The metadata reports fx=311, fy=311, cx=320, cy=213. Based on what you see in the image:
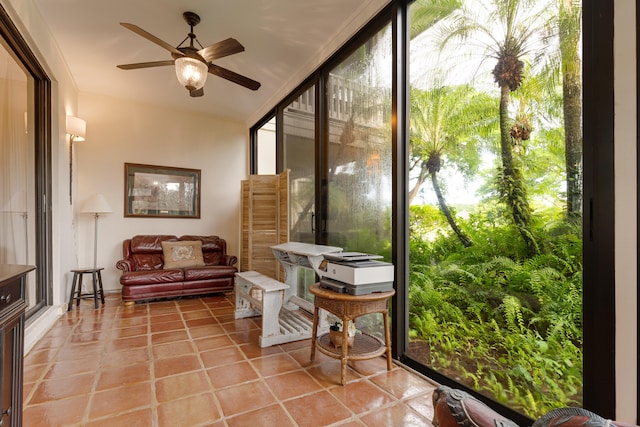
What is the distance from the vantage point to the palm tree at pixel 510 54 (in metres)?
1.67

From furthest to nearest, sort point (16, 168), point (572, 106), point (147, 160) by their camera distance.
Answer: point (147, 160), point (16, 168), point (572, 106)

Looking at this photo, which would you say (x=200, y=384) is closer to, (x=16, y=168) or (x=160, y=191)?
(x=16, y=168)

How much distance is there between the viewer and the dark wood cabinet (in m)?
1.17

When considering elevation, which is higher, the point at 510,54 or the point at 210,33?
the point at 210,33

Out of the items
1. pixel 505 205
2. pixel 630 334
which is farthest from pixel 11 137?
pixel 630 334

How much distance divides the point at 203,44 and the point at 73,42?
1344 millimetres

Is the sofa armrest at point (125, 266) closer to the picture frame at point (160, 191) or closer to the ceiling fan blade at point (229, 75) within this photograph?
the picture frame at point (160, 191)

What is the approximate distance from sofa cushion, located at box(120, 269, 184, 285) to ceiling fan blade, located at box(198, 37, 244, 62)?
2.86 meters

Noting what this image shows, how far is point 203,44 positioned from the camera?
3332 mm

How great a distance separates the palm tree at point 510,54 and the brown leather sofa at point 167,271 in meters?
3.86

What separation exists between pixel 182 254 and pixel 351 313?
11.6 feet

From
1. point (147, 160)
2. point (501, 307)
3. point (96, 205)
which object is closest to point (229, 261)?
point (96, 205)

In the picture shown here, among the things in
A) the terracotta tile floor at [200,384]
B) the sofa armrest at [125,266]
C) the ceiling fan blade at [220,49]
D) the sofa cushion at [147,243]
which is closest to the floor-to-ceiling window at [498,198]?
the terracotta tile floor at [200,384]

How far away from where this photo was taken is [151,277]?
160 inches
